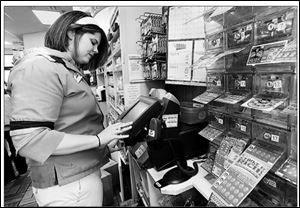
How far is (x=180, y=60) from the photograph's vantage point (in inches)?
61.1

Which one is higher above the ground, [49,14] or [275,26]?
[49,14]

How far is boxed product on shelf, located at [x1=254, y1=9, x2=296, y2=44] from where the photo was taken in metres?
0.68

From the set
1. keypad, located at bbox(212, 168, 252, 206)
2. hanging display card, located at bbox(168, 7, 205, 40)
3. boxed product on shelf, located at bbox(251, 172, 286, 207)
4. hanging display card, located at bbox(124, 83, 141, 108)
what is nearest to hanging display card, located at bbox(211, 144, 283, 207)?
keypad, located at bbox(212, 168, 252, 206)

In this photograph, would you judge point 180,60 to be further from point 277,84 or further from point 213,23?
point 277,84

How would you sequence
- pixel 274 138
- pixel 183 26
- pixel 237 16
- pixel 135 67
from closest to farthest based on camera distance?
pixel 274 138 < pixel 237 16 < pixel 183 26 < pixel 135 67

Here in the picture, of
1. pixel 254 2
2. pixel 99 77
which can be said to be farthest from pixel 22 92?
pixel 99 77

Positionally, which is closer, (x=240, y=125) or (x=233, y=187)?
(x=233, y=187)

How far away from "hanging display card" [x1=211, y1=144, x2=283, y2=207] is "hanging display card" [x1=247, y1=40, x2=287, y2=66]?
14.7 inches

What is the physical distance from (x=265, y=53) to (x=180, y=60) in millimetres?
823

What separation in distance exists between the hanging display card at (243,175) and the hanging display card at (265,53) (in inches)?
14.7

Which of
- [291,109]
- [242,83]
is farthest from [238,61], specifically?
[291,109]

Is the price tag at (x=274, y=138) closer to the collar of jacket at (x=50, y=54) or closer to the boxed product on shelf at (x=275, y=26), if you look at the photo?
the boxed product on shelf at (x=275, y=26)

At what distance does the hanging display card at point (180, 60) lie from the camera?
150cm

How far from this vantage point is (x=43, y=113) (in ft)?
2.23
